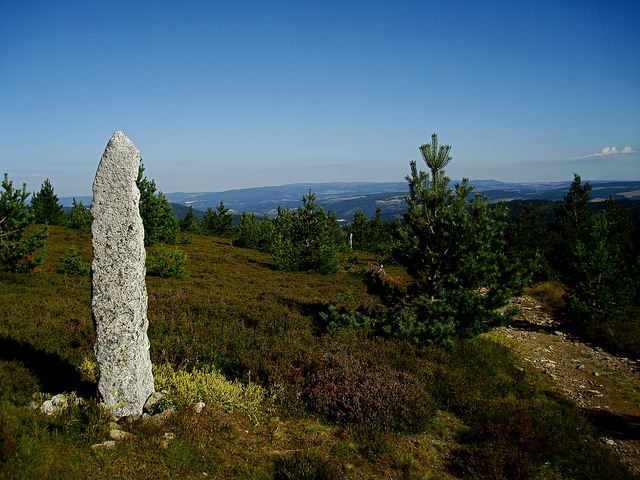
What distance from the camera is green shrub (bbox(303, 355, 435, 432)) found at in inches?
302

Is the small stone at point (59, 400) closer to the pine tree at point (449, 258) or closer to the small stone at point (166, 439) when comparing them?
the small stone at point (166, 439)

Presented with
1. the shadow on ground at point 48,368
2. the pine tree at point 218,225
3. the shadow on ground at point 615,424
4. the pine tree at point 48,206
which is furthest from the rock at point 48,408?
the pine tree at point 218,225

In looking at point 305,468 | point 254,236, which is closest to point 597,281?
point 305,468

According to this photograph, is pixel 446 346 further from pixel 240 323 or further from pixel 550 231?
pixel 550 231

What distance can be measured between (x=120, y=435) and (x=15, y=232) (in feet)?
48.6

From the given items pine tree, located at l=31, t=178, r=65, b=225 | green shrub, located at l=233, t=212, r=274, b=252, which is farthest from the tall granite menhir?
pine tree, located at l=31, t=178, r=65, b=225

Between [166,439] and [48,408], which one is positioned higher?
[48,408]

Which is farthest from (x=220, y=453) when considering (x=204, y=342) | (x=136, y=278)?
(x=204, y=342)

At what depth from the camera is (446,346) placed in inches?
467

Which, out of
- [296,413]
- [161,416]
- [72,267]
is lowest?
[296,413]

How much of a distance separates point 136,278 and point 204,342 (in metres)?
4.65

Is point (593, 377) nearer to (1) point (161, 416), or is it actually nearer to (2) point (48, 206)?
(1) point (161, 416)

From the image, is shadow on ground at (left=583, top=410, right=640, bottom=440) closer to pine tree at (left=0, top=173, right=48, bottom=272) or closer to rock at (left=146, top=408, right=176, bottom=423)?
rock at (left=146, top=408, right=176, bottom=423)

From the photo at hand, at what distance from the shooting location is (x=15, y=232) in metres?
16.6
